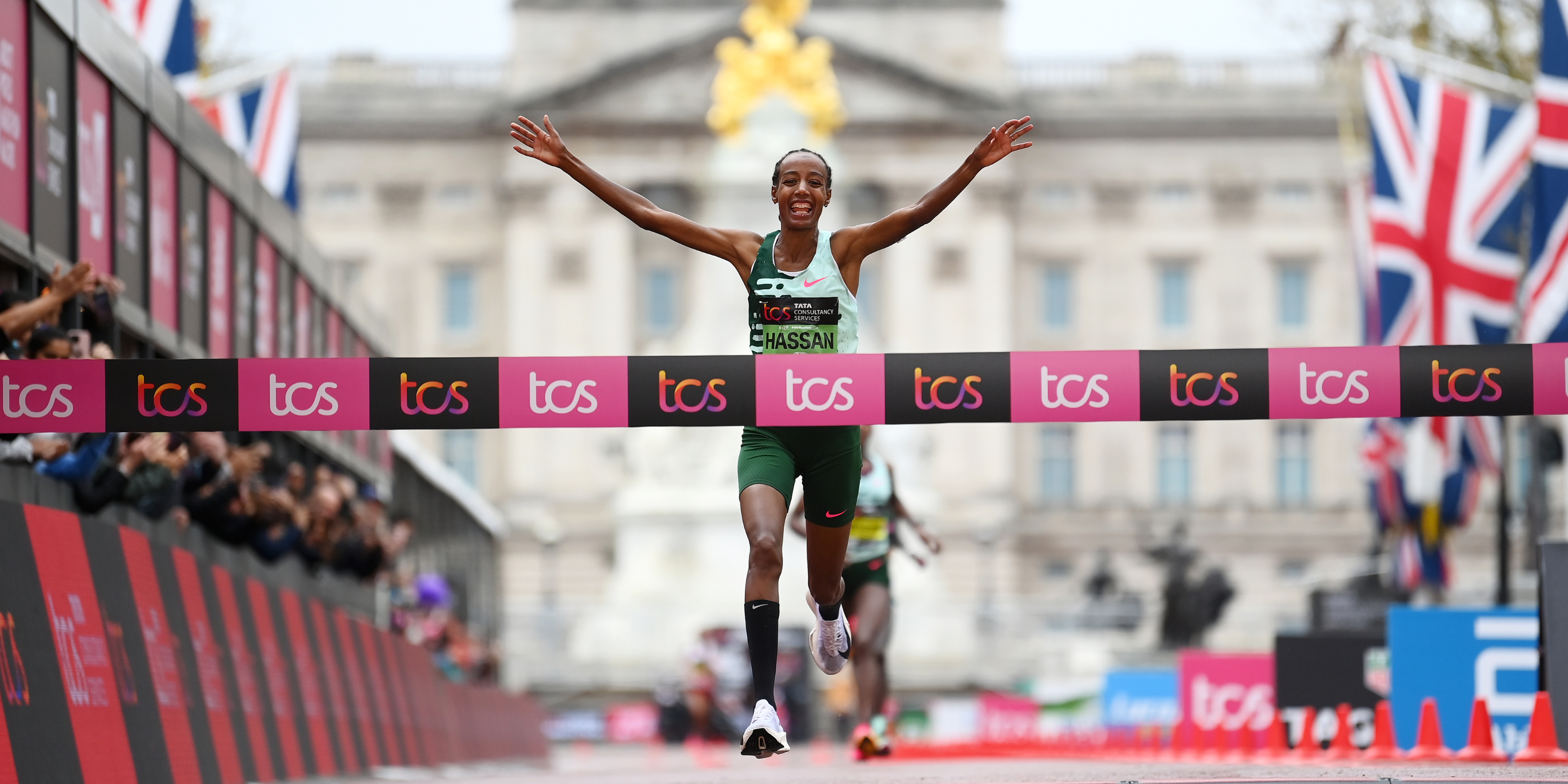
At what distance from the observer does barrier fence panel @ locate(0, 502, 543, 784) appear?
9266mm

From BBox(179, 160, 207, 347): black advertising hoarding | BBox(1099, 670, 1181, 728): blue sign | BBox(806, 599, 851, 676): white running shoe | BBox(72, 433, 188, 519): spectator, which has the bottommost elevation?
BBox(1099, 670, 1181, 728): blue sign

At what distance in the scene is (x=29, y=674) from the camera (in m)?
9.16

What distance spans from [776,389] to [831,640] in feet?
4.06

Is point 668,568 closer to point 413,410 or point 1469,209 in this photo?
point 1469,209

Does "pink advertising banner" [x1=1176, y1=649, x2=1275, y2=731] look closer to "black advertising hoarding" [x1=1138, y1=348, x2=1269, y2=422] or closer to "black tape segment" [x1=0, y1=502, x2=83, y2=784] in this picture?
"black advertising hoarding" [x1=1138, y1=348, x2=1269, y2=422]

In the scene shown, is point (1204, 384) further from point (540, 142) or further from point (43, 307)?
point (43, 307)

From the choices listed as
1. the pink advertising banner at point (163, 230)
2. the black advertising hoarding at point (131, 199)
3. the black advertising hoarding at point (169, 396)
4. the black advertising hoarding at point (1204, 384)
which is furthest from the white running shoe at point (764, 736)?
the pink advertising banner at point (163, 230)

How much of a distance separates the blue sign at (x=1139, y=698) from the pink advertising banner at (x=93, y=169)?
56.1 ft

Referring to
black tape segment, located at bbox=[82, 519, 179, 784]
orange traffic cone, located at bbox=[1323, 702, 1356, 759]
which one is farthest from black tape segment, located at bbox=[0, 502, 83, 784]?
orange traffic cone, located at bbox=[1323, 702, 1356, 759]

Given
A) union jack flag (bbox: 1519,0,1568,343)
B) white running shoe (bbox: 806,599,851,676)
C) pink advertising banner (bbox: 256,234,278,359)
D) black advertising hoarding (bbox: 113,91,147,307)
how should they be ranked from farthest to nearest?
union jack flag (bbox: 1519,0,1568,343) < pink advertising banner (bbox: 256,234,278,359) < black advertising hoarding (bbox: 113,91,147,307) < white running shoe (bbox: 806,599,851,676)

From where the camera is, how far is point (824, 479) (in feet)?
30.1

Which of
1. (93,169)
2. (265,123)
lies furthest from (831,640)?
(265,123)

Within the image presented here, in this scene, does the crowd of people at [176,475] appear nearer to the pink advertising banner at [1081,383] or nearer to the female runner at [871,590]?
the female runner at [871,590]

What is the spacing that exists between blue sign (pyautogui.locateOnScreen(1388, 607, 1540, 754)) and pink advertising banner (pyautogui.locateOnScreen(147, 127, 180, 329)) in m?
8.28
